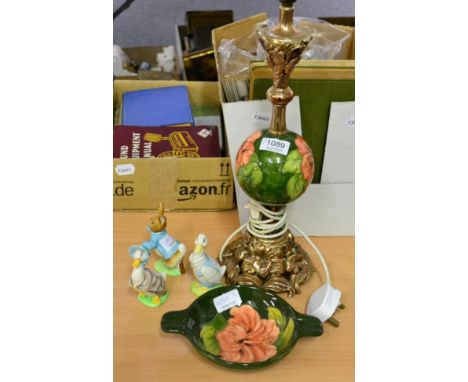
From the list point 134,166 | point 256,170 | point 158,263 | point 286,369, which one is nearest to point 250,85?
point 256,170

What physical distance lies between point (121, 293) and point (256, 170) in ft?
1.20

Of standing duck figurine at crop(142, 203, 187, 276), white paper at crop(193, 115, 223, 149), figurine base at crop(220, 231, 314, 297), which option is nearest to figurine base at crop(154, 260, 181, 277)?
standing duck figurine at crop(142, 203, 187, 276)

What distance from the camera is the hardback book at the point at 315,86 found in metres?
0.92

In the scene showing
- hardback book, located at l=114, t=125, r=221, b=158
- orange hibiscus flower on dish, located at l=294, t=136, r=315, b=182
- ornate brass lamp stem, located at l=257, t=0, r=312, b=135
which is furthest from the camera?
hardback book, located at l=114, t=125, r=221, b=158

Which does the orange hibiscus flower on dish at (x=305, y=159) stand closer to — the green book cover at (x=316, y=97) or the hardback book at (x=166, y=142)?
the green book cover at (x=316, y=97)

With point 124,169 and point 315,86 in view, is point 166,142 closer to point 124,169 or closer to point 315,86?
point 124,169

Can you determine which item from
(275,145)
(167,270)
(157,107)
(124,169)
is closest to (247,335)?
(167,270)

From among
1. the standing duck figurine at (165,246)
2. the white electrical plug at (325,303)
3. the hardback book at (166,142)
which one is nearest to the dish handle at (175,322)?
the standing duck figurine at (165,246)

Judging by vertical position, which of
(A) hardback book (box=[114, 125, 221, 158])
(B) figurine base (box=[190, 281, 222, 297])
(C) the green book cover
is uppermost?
(C) the green book cover

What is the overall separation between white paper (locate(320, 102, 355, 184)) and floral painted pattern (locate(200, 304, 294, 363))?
0.33m

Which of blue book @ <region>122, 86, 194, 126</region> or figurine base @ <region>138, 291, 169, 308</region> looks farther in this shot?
blue book @ <region>122, 86, 194, 126</region>

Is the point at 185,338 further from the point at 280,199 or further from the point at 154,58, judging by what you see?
the point at 154,58

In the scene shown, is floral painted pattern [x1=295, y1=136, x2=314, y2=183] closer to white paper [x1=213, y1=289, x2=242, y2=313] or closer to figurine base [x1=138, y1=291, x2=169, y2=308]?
white paper [x1=213, y1=289, x2=242, y2=313]

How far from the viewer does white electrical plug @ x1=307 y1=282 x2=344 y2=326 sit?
2.91ft
